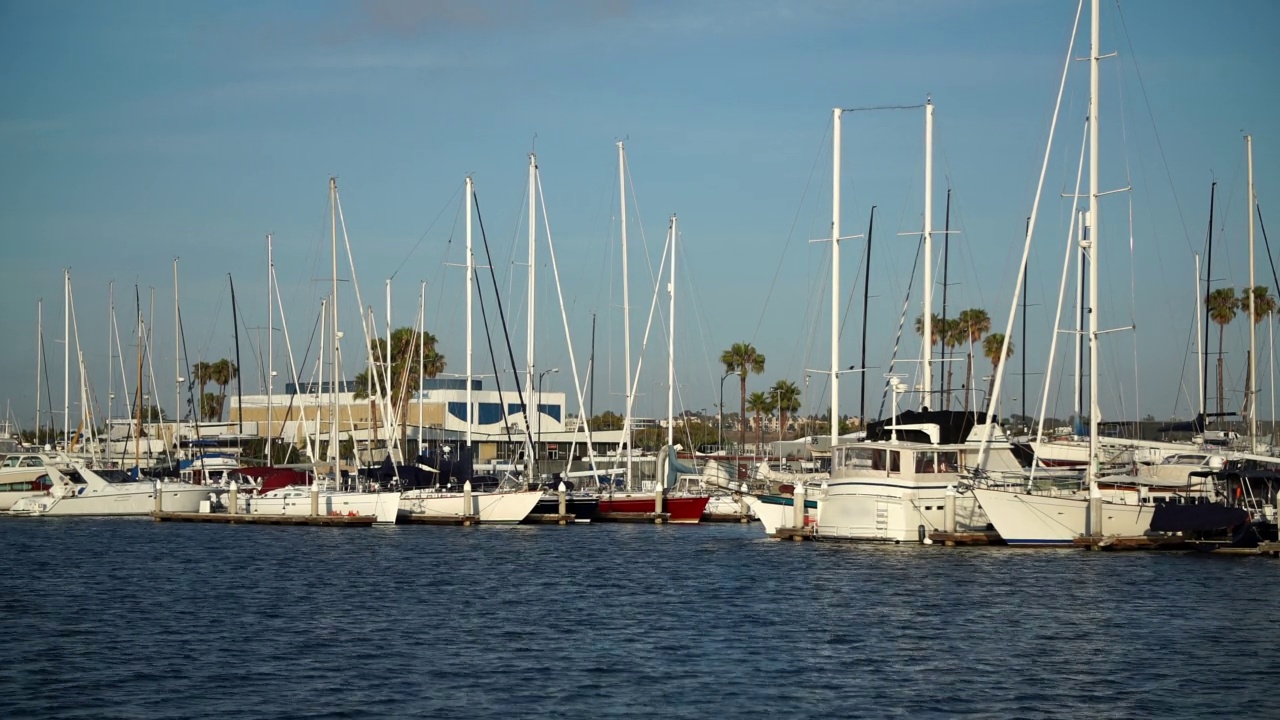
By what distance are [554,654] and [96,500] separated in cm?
5116

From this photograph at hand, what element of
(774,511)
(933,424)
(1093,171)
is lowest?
(774,511)

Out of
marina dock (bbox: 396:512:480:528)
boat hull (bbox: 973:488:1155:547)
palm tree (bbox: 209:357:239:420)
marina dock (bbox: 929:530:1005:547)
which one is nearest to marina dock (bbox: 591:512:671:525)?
marina dock (bbox: 396:512:480:528)

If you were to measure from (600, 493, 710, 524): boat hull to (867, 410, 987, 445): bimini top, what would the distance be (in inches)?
481

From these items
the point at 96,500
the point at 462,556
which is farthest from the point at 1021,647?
the point at 96,500

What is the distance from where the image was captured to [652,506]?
63125 mm

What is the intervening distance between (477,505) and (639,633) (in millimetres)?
30788

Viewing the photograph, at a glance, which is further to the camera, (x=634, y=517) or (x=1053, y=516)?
(x=634, y=517)

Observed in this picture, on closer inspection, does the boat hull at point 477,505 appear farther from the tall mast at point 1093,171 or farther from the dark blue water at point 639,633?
the tall mast at point 1093,171

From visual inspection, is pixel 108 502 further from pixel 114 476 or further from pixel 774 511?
pixel 774 511

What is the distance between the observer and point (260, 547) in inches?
2009

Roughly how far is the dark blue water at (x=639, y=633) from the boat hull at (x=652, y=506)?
47.6 feet

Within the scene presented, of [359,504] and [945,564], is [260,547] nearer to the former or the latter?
[359,504]

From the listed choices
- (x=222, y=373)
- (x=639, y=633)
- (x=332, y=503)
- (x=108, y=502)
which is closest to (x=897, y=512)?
(x=639, y=633)

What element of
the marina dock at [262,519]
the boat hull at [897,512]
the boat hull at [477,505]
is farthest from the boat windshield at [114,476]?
the boat hull at [897,512]
